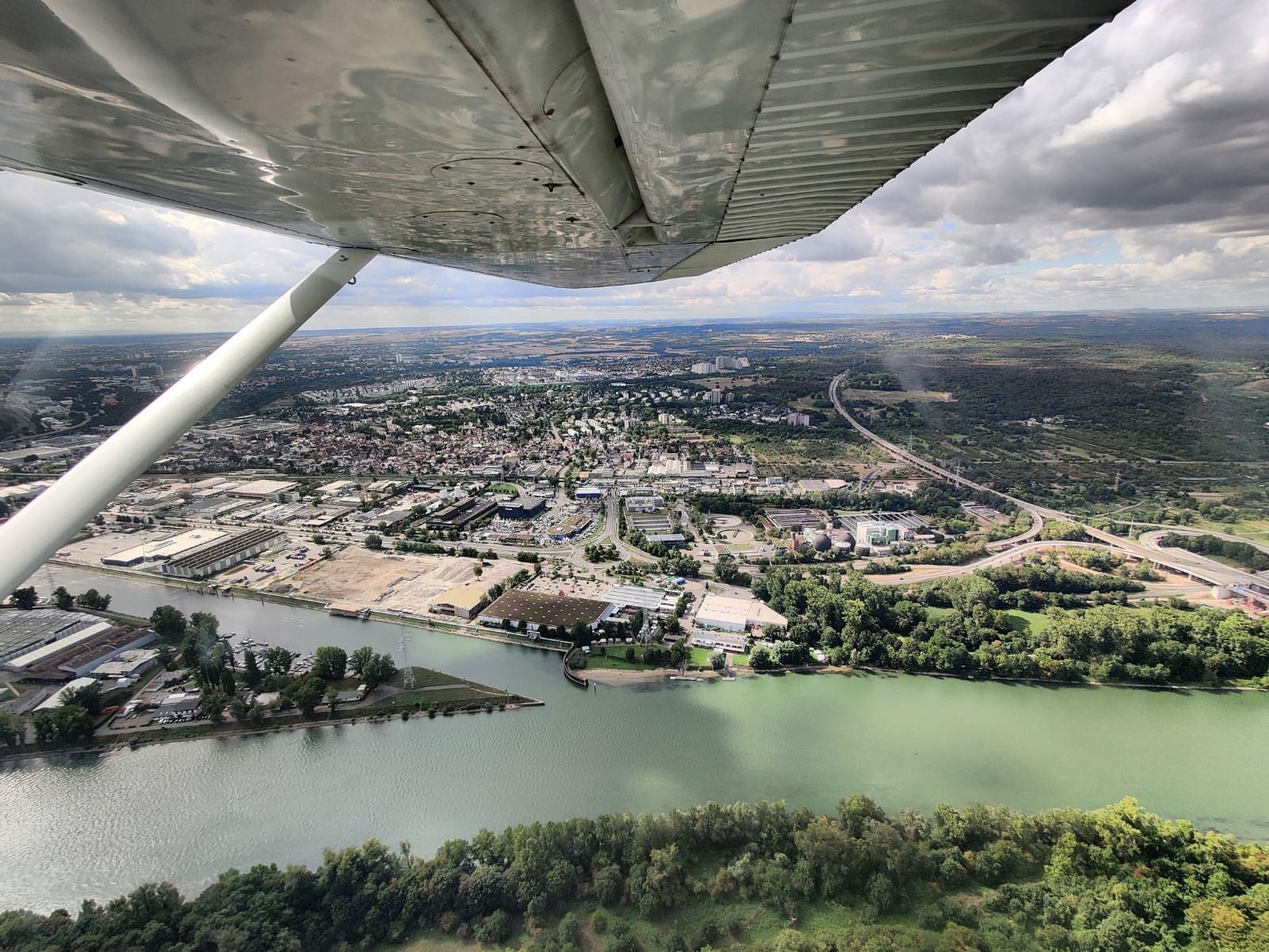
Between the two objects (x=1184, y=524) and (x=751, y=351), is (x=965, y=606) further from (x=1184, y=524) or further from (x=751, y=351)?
(x=751, y=351)

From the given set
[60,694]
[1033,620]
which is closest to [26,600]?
[60,694]

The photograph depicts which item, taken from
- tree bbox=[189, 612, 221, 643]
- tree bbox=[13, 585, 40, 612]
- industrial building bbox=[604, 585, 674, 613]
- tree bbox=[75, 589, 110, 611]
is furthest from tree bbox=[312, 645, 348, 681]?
tree bbox=[13, 585, 40, 612]

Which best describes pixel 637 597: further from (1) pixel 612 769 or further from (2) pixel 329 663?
(2) pixel 329 663

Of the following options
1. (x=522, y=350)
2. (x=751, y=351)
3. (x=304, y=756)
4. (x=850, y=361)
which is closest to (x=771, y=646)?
(x=304, y=756)

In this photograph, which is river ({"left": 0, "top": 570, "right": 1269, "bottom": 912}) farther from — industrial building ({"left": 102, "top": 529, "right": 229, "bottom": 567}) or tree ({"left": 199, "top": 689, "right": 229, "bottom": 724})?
industrial building ({"left": 102, "top": 529, "right": 229, "bottom": 567})

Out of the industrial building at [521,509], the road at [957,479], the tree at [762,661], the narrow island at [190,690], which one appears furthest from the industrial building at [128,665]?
the road at [957,479]

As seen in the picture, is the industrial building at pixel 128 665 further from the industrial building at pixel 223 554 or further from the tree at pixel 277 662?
the industrial building at pixel 223 554
